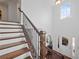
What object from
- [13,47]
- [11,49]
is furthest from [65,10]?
[11,49]

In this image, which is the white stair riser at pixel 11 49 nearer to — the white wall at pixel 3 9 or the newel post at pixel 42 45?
the newel post at pixel 42 45

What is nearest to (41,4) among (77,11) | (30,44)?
(77,11)

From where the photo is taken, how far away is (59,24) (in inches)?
396

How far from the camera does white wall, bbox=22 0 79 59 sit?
778 cm

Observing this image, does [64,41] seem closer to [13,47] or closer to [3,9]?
[13,47]

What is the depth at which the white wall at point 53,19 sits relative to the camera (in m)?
7.78

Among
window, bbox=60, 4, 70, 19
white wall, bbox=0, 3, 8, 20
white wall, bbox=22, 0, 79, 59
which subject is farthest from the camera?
white wall, bbox=0, 3, 8, 20

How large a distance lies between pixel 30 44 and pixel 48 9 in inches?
189

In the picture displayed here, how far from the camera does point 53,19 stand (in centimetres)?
1010

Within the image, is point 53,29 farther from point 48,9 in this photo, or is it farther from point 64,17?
point 48,9

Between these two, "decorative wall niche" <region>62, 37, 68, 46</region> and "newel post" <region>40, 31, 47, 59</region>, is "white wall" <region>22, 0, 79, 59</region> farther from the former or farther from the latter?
"newel post" <region>40, 31, 47, 59</region>

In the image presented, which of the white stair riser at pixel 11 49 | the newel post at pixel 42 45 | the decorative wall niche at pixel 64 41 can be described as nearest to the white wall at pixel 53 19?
the decorative wall niche at pixel 64 41

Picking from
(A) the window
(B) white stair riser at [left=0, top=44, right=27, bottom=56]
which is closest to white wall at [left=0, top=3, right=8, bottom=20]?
(A) the window

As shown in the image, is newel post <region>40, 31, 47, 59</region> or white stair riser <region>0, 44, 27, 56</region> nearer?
white stair riser <region>0, 44, 27, 56</region>
